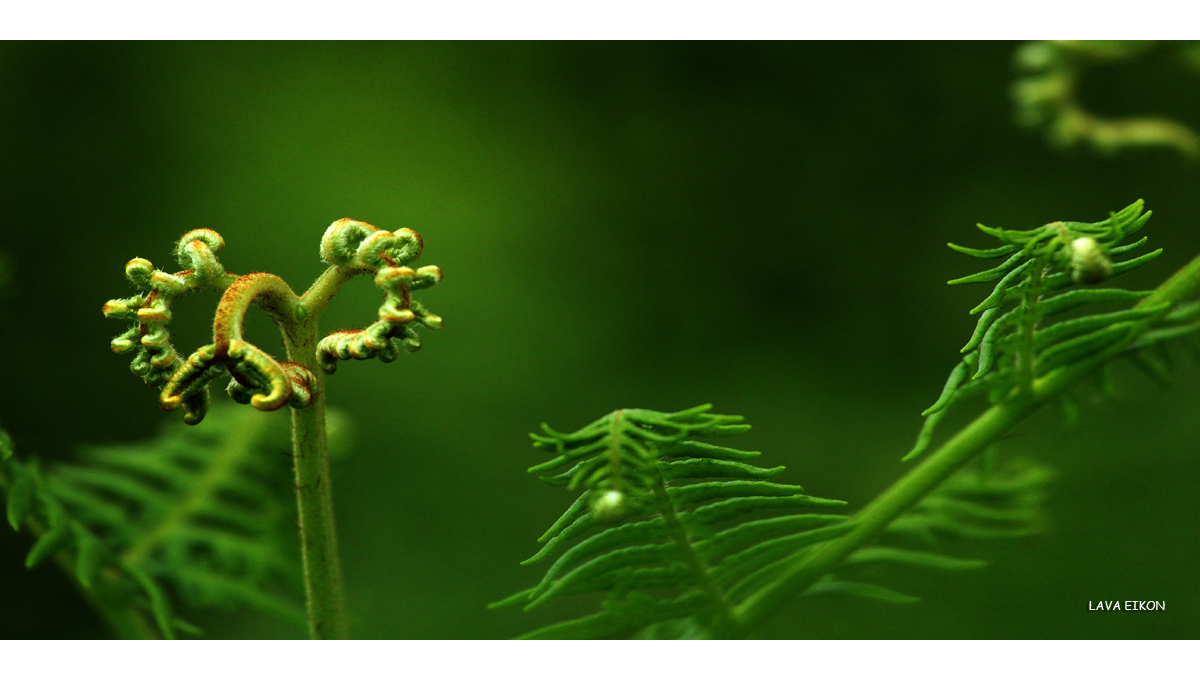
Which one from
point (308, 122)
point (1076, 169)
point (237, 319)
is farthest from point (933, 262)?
point (237, 319)

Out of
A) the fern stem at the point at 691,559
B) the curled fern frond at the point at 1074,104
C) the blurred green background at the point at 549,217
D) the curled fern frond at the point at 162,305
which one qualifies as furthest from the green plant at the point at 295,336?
the blurred green background at the point at 549,217

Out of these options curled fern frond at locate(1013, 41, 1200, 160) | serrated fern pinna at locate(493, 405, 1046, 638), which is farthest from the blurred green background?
serrated fern pinna at locate(493, 405, 1046, 638)

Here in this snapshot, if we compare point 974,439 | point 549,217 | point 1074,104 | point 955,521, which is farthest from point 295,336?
point 549,217

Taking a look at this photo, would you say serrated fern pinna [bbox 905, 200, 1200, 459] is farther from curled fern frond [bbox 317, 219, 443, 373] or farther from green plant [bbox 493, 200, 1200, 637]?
curled fern frond [bbox 317, 219, 443, 373]

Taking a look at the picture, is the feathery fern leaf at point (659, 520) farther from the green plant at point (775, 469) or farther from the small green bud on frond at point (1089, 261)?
the small green bud on frond at point (1089, 261)

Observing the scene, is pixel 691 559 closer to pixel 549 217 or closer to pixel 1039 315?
pixel 1039 315

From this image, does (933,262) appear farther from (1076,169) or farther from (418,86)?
(418,86)
